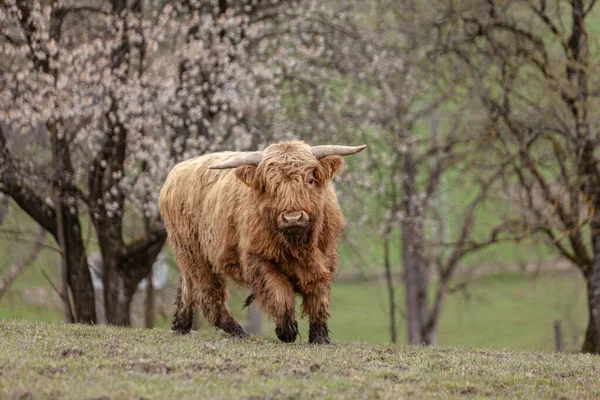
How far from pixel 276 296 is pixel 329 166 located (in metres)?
1.32

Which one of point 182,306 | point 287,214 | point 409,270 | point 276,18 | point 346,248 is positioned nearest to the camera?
point 287,214

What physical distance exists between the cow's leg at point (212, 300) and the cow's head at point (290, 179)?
1.54 m

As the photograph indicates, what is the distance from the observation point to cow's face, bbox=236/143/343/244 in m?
8.07

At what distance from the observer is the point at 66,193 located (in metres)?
13.2

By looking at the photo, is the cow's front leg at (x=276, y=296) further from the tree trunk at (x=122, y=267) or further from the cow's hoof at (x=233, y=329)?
the tree trunk at (x=122, y=267)

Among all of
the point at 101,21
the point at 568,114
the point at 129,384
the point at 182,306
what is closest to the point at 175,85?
the point at 101,21

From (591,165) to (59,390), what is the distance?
33.2 feet

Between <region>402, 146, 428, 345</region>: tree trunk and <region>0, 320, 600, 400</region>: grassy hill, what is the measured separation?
10.5 m

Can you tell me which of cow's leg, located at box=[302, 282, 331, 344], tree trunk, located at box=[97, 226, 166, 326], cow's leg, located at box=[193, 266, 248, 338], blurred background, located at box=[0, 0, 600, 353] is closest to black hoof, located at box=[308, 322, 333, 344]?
cow's leg, located at box=[302, 282, 331, 344]

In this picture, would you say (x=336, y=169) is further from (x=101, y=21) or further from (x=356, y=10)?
(x=356, y=10)

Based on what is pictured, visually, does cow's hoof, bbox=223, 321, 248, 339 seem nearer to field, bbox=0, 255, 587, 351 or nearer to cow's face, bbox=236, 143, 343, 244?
cow's face, bbox=236, 143, 343, 244

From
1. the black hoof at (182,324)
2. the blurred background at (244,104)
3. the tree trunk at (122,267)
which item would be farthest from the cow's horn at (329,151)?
the tree trunk at (122,267)

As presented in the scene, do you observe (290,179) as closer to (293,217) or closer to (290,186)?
(290,186)

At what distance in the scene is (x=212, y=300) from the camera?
966 cm
